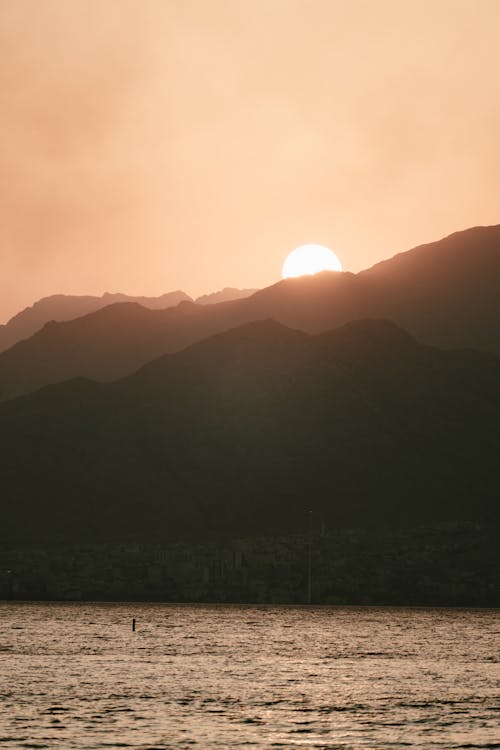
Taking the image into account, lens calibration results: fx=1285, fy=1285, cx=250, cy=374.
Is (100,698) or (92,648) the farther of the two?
(92,648)

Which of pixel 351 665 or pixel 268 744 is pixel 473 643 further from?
pixel 268 744

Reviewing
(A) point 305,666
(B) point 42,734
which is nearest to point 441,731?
(B) point 42,734

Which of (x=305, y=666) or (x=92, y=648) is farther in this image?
(x=92, y=648)

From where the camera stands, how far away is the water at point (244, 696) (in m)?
82.6

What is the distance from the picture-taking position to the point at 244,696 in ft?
367

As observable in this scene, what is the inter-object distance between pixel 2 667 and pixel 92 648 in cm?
3731

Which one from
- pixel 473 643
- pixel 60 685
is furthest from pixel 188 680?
pixel 473 643

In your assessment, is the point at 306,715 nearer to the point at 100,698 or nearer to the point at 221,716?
the point at 221,716

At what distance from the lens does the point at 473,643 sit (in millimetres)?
198250

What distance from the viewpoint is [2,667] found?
138 metres

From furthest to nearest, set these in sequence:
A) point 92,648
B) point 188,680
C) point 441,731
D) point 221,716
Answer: point 92,648 → point 188,680 → point 221,716 → point 441,731

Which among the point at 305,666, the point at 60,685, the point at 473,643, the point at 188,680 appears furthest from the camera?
the point at 473,643

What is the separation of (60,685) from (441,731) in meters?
44.0

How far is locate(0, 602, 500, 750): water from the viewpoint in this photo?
8256 centimetres
